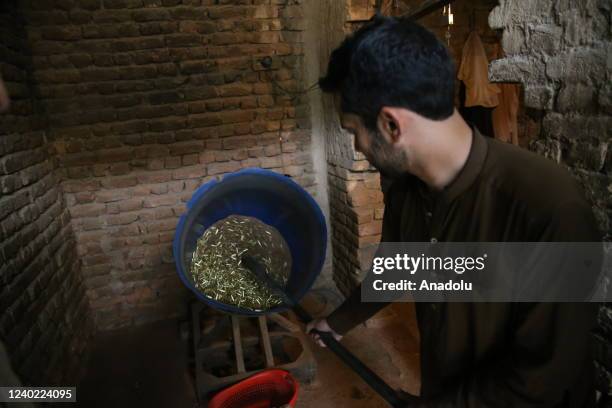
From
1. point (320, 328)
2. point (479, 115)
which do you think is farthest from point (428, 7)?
point (479, 115)

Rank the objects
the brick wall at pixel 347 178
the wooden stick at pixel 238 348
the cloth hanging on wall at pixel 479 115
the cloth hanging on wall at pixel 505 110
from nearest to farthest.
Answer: the wooden stick at pixel 238 348, the brick wall at pixel 347 178, the cloth hanging on wall at pixel 479 115, the cloth hanging on wall at pixel 505 110

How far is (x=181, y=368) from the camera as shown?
294 cm

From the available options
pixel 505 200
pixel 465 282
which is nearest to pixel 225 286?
pixel 465 282

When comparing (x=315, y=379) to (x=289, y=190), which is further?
(x=315, y=379)

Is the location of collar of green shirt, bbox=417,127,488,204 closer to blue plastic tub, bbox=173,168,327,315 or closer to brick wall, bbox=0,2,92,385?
blue plastic tub, bbox=173,168,327,315

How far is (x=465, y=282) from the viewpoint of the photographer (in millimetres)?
1102

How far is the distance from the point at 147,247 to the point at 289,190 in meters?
1.91

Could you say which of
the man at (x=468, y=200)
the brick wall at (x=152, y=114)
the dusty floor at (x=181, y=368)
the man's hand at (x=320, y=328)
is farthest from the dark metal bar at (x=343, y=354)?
the brick wall at (x=152, y=114)

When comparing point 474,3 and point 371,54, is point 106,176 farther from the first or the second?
point 474,3

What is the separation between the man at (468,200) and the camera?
2.98 feet

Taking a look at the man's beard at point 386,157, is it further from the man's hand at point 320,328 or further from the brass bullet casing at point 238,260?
the brass bullet casing at point 238,260

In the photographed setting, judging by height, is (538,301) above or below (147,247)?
above

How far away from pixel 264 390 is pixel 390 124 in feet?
5.87

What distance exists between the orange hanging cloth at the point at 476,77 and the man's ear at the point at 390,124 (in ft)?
9.42
